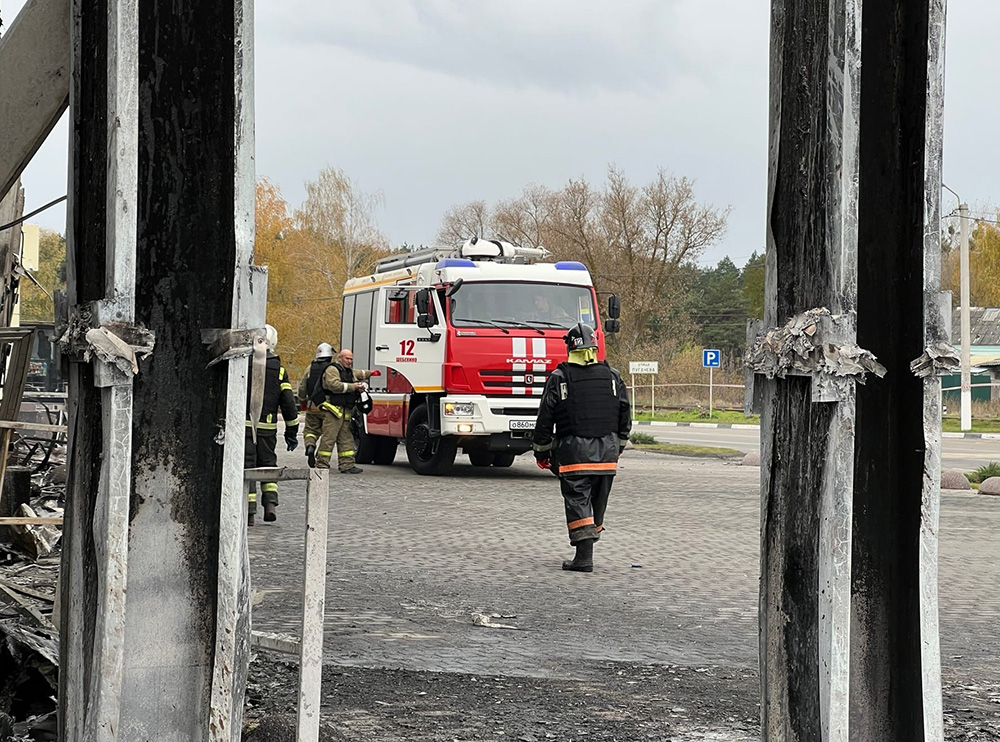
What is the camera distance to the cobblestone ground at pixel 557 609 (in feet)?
17.7

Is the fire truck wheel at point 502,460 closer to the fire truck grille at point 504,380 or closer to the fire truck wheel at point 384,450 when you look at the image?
the fire truck wheel at point 384,450

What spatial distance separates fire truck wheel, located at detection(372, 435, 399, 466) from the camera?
21.0m

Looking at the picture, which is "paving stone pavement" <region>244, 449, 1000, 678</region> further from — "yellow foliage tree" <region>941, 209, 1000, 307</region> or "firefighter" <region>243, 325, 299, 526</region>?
"yellow foliage tree" <region>941, 209, 1000, 307</region>

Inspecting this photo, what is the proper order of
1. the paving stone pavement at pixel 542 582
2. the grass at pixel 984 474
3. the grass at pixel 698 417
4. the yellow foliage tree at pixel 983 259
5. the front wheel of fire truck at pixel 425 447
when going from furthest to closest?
the yellow foliage tree at pixel 983 259
the grass at pixel 698 417
the front wheel of fire truck at pixel 425 447
the grass at pixel 984 474
the paving stone pavement at pixel 542 582

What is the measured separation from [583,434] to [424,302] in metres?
8.70

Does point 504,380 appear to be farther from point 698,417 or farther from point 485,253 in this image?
point 698,417

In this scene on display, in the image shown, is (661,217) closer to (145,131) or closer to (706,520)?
(706,520)

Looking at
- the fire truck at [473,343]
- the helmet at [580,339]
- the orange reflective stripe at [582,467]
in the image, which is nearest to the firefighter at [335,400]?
the fire truck at [473,343]

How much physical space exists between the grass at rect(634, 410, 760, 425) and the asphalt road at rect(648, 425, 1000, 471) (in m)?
2.99

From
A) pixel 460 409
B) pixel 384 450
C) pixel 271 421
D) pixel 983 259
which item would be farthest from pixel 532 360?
pixel 983 259

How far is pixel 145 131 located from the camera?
2.76 metres

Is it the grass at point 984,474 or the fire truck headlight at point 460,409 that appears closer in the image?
the grass at point 984,474

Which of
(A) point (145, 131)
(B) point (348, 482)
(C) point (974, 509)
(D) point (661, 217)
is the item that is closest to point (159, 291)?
(A) point (145, 131)

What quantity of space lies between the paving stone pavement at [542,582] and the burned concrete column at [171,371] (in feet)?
5.98
